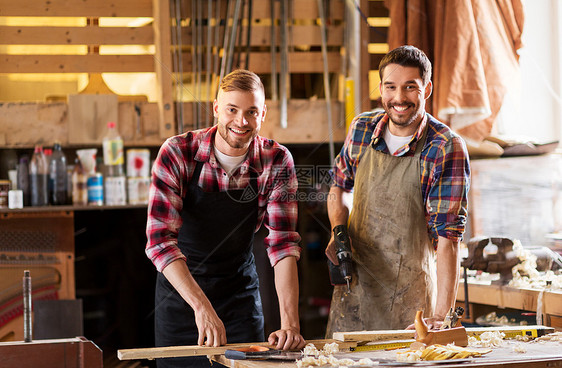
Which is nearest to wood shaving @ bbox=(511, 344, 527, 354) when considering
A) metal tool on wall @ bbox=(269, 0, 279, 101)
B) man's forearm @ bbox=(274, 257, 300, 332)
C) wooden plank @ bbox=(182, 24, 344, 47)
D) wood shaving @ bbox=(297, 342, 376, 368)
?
wood shaving @ bbox=(297, 342, 376, 368)

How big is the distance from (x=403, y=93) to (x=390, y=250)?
1.80 feet

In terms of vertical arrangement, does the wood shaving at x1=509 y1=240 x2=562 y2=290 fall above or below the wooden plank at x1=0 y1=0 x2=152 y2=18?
below

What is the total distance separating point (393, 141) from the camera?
91.4 inches

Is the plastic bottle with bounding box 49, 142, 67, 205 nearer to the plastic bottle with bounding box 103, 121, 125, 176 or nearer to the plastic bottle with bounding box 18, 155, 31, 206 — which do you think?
the plastic bottle with bounding box 18, 155, 31, 206

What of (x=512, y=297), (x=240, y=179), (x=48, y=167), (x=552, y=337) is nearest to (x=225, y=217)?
(x=240, y=179)

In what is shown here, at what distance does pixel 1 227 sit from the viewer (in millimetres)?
3395

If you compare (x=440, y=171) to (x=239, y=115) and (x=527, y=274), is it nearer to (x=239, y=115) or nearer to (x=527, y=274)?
(x=239, y=115)

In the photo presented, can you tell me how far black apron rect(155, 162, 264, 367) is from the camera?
221 cm

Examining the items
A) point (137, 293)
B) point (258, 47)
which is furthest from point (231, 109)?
point (137, 293)

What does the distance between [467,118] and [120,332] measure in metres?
2.30

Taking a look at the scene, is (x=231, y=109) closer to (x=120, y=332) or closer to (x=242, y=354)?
(x=242, y=354)

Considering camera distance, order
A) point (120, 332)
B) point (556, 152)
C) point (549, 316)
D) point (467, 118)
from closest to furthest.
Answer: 1. point (549, 316)
2. point (467, 118)
3. point (556, 152)
4. point (120, 332)

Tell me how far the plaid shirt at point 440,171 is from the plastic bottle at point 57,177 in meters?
1.71

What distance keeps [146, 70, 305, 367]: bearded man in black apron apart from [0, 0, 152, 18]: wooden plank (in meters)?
1.58
